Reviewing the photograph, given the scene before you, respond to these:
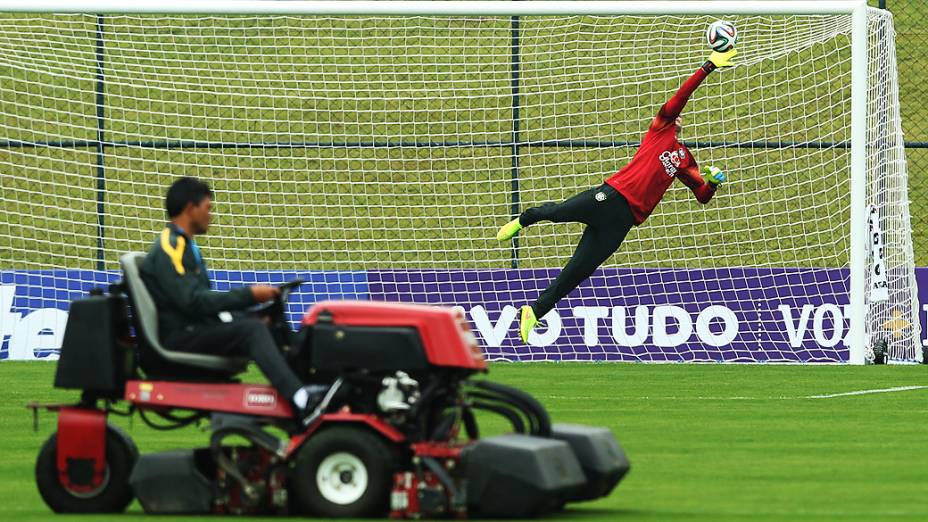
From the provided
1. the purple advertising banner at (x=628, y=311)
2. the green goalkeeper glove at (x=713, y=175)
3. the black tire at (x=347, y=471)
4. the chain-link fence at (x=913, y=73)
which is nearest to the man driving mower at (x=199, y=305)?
the black tire at (x=347, y=471)

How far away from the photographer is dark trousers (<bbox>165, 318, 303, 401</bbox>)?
712 centimetres

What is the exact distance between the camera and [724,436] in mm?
10750

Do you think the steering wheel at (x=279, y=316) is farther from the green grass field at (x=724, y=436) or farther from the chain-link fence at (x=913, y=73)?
the chain-link fence at (x=913, y=73)

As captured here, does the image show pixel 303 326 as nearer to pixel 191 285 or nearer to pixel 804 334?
pixel 191 285

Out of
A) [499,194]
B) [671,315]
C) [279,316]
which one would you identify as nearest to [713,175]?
[671,315]

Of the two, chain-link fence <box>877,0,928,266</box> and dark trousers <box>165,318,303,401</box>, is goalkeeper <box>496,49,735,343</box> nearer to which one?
dark trousers <box>165,318,303,401</box>

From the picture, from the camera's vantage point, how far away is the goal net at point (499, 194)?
1878 centimetres

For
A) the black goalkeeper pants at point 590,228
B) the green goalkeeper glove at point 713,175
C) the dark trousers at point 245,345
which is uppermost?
the green goalkeeper glove at point 713,175

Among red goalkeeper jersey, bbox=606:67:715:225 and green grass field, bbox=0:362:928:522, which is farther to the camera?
red goalkeeper jersey, bbox=606:67:715:225

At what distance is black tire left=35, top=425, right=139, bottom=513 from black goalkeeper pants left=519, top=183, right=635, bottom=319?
30.5 ft

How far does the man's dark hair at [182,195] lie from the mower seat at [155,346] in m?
0.30

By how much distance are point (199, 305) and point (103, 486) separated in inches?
35.4

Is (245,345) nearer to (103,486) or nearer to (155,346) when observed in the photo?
(155,346)

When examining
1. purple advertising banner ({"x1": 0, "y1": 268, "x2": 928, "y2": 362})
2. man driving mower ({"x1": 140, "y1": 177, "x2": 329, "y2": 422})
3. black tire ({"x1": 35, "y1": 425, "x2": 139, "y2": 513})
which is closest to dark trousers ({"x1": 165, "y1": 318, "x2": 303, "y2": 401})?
man driving mower ({"x1": 140, "y1": 177, "x2": 329, "y2": 422})
